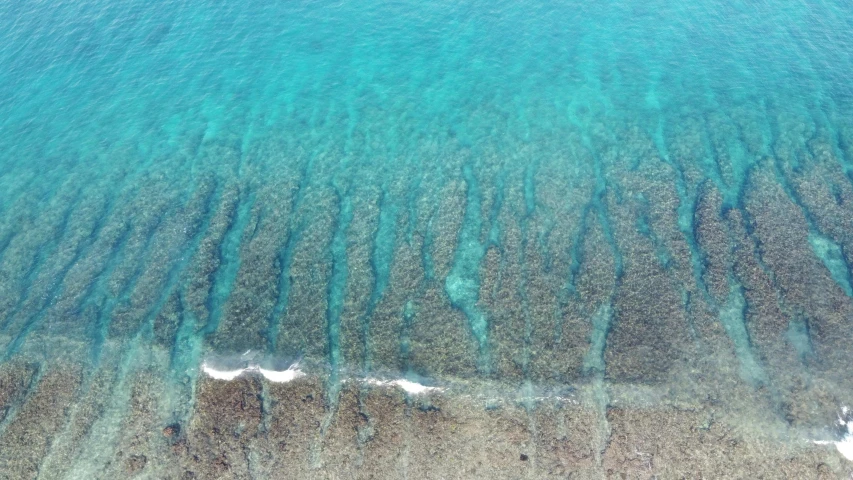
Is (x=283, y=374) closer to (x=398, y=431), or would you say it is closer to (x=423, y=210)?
(x=398, y=431)

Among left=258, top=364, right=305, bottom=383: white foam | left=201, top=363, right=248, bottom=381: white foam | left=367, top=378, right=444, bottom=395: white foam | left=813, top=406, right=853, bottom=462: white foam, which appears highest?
left=813, top=406, right=853, bottom=462: white foam

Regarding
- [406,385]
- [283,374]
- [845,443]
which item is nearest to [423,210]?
[406,385]

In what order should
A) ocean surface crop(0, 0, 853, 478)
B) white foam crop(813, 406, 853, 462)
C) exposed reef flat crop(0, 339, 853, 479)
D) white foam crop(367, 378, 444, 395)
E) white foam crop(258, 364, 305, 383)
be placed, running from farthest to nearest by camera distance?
white foam crop(258, 364, 305, 383) < ocean surface crop(0, 0, 853, 478) < white foam crop(367, 378, 444, 395) < exposed reef flat crop(0, 339, 853, 479) < white foam crop(813, 406, 853, 462)

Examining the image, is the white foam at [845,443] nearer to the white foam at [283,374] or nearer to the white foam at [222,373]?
the white foam at [283,374]

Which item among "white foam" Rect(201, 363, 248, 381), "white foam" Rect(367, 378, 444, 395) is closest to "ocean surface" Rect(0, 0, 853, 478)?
"white foam" Rect(367, 378, 444, 395)

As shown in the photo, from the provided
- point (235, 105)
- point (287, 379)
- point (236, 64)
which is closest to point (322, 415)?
point (287, 379)

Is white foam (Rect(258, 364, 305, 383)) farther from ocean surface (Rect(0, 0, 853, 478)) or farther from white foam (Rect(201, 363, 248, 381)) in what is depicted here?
white foam (Rect(201, 363, 248, 381))

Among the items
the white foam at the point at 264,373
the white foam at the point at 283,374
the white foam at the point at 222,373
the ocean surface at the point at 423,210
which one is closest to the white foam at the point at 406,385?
the ocean surface at the point at 423,210
